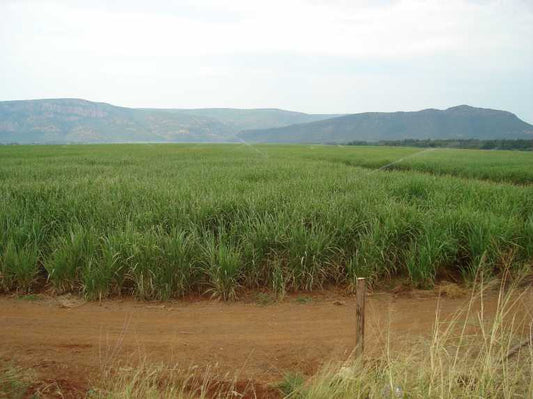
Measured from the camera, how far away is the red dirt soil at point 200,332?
10.0 ft

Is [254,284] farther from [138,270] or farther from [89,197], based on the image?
[89,197]

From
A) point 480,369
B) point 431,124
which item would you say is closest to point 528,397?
point 480,369

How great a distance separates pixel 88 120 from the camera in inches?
6304

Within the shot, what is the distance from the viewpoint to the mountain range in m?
75.9

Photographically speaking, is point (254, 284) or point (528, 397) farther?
point (254, 284)

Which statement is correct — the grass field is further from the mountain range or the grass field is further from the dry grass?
the mountain range

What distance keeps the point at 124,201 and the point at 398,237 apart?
171 inches

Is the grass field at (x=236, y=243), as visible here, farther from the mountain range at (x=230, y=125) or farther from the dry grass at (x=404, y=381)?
the mountain range at (x=230, y=125)

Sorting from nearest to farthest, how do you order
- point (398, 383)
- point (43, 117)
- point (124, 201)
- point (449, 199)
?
point (398, 383) < point (124, 201) < point (449, 199) < point (43, 117)

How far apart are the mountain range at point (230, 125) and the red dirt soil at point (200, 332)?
2319 centimetres

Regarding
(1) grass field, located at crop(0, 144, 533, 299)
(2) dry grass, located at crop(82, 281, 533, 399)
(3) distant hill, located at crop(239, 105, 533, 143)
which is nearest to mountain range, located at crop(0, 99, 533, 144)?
(3) distant hill, located at crop(239, 105, 533, 143)

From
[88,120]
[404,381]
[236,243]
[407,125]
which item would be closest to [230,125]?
[88,120]

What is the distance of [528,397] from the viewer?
1995 mm

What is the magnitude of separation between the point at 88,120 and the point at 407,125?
129 metres
